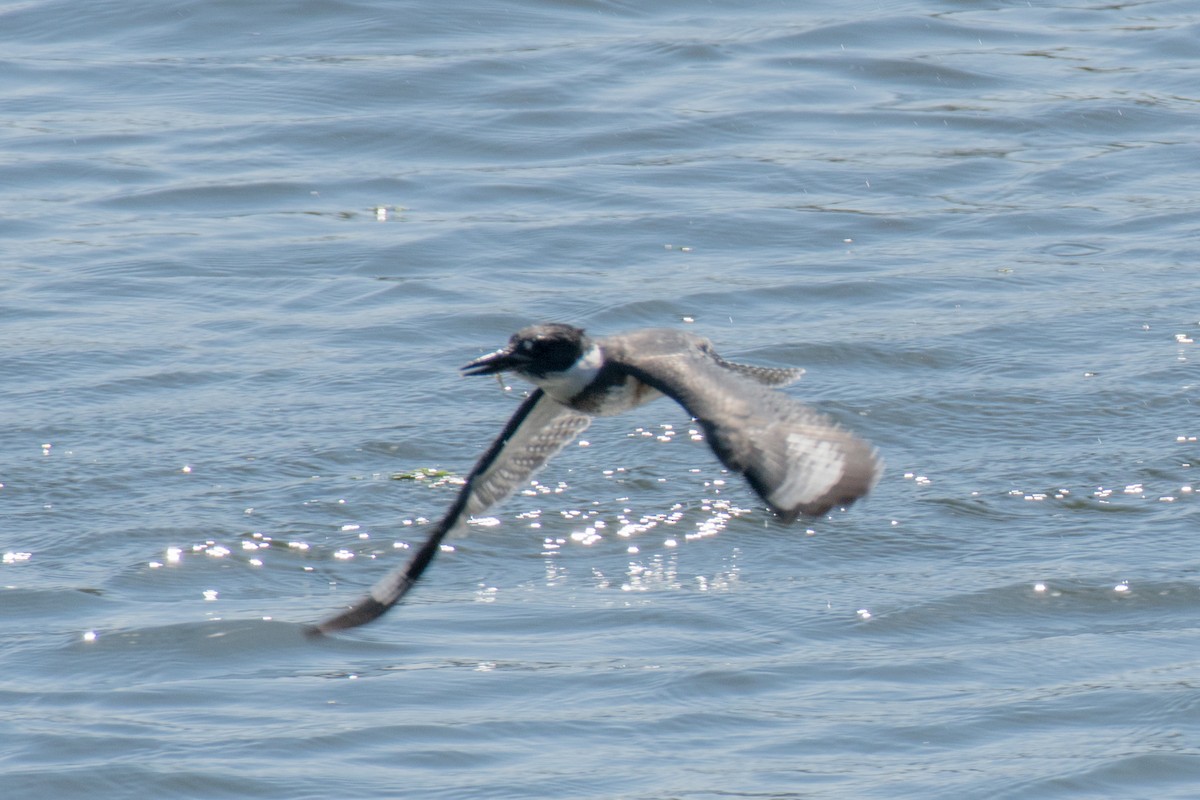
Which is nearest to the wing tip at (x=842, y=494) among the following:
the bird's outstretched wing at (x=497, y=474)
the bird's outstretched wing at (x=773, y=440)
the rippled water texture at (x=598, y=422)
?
the bird's outstretched wing at (x=773, y=440)

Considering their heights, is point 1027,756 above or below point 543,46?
below

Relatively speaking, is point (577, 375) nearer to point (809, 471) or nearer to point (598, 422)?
point (809, 471)

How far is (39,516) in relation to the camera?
8023 mm

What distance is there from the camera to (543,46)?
14.6m

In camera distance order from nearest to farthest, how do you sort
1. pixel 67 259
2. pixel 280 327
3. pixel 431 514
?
1. pixel 431 514
2. pixel 280 327
3. pixel 67 259

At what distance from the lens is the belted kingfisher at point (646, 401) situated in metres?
4.06

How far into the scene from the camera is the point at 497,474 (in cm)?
560

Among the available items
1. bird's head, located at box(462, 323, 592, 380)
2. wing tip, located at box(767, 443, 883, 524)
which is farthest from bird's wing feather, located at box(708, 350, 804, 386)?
wing tip, located at box(767, 443, 883, 524)

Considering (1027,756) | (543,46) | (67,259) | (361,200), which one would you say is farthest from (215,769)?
(543,46)

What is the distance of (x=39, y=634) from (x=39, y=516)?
942 millimetres

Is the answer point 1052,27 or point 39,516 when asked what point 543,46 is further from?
point 39,516

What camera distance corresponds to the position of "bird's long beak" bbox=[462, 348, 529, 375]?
5.15 m

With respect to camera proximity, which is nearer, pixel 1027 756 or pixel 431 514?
pixel 1027 756

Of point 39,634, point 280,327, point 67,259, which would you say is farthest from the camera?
point 67,259
